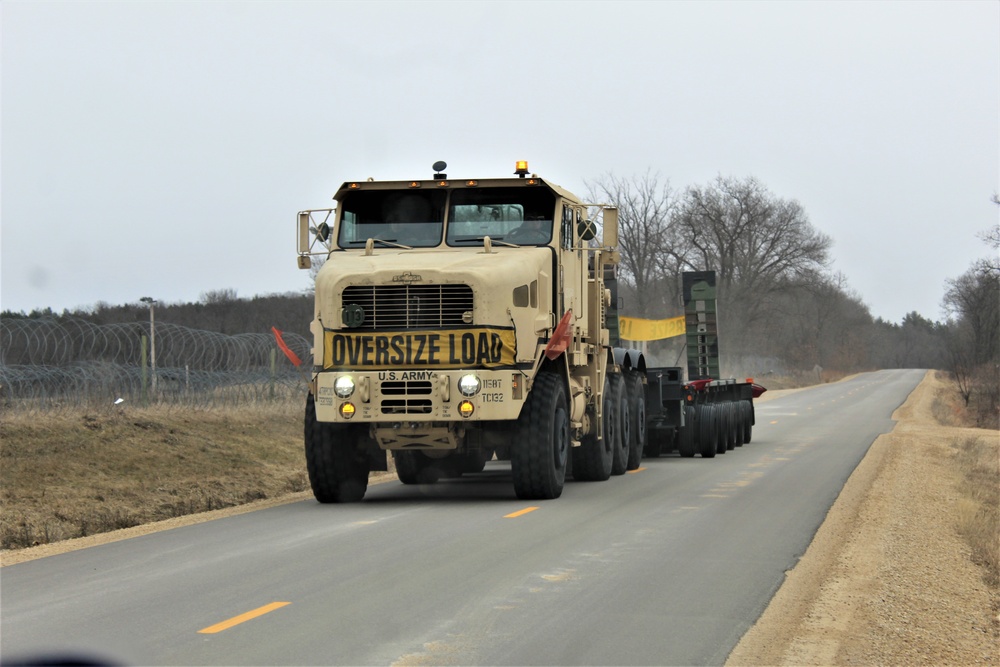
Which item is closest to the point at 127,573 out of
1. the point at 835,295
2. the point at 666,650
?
the point at 666,650

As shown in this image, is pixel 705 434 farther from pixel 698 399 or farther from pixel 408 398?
pixel 408 398

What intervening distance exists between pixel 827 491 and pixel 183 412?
12211 millimetres

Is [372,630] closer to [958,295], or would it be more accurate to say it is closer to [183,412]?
[183,412]

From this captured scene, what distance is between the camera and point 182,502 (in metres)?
17.0

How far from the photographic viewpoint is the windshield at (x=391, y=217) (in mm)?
14891

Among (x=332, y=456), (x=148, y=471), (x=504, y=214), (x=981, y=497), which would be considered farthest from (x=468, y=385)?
(x=981, y=497)

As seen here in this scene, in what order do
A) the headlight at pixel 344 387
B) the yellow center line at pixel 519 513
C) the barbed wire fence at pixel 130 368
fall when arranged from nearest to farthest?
1. the yellow center line at pixel 519 513
2. the headlight at pixel 344 387
3. the barbed wire fence at pixel 130 368

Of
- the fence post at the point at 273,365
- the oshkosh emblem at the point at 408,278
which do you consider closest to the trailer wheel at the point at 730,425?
the fence post at the point at 273,365

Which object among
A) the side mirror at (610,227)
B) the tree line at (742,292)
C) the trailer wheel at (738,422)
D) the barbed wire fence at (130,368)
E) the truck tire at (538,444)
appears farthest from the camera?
the tree line at (742,292)

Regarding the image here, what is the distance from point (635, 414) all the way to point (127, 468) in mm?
8066

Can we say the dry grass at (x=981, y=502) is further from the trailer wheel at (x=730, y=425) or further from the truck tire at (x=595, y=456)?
the truck tire at (x=595, y=456)

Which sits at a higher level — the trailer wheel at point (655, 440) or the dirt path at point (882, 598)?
the trailer wheel at point (655, 440)

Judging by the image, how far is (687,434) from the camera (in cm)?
2302

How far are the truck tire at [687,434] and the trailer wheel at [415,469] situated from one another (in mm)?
6383
